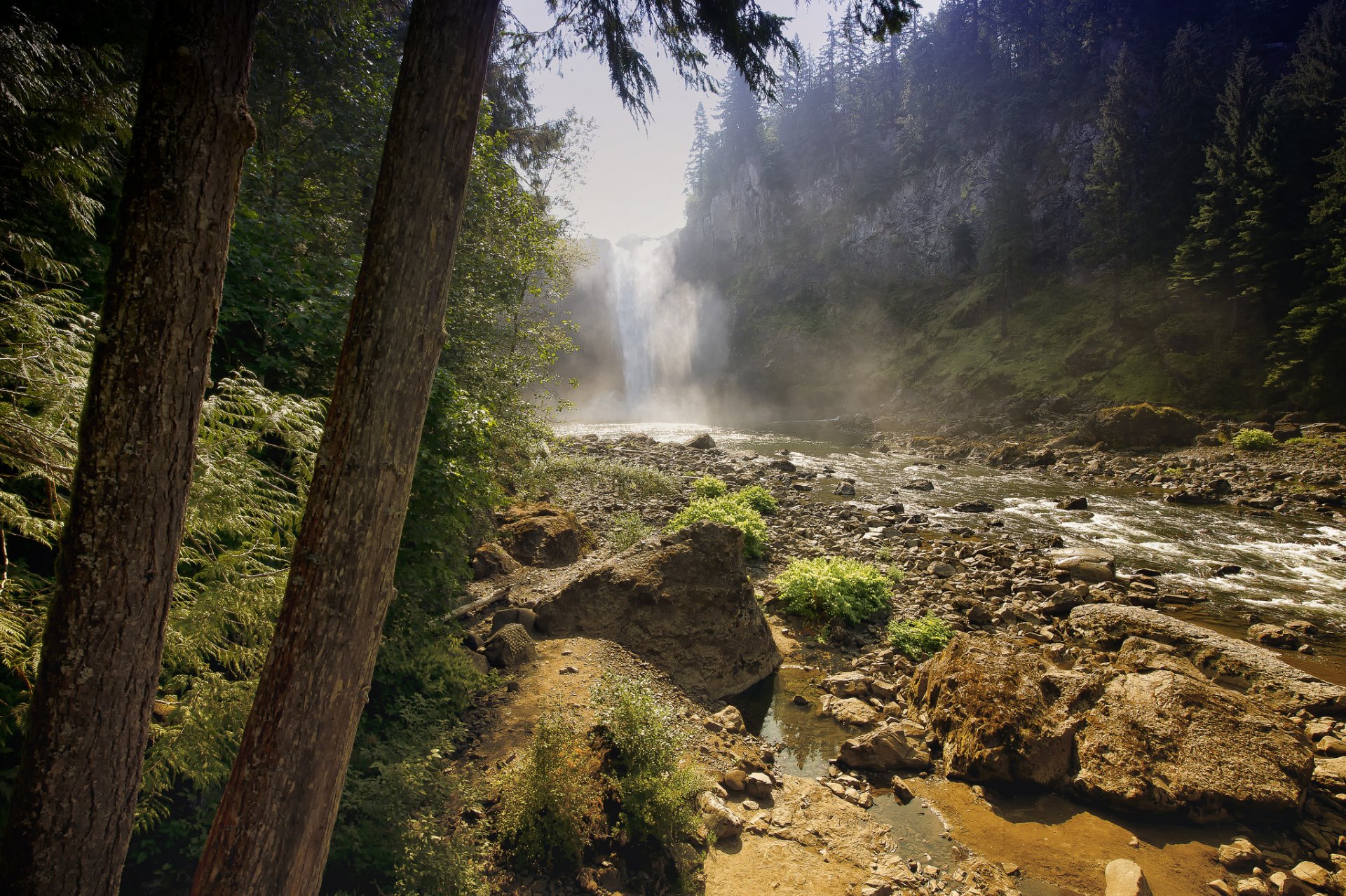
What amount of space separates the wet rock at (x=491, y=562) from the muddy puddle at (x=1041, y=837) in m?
4.83

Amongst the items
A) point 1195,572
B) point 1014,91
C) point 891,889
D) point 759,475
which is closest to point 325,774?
point 891,889

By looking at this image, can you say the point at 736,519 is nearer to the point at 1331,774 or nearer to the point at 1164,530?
the point at 1331,774

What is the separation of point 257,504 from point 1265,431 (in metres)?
31.4

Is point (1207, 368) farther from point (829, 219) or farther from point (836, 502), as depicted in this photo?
point (829, 219)

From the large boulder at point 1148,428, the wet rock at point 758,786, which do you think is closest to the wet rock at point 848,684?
the wet rock at point 758,786

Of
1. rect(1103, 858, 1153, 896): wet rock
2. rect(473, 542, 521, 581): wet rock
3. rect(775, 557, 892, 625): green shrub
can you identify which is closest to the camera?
rect(1103, 858, 1153, 896): wet rock

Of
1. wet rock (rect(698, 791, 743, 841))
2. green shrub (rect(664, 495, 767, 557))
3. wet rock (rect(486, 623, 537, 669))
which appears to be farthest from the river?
green shrub (rect(664, 495, 767, 557))

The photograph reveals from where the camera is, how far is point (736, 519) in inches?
476

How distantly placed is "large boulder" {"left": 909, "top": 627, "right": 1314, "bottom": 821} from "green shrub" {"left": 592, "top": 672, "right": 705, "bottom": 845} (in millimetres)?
2941

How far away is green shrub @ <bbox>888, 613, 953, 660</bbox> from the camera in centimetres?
764

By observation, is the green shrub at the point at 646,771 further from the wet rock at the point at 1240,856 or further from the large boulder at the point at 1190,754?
the wet rock at the point at 1240,856

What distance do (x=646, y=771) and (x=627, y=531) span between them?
6954 millimetres

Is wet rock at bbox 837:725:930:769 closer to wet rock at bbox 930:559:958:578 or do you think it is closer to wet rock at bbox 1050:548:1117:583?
wet rock at bbox 930:559:958:578

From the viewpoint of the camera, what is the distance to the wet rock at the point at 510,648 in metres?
5.99
